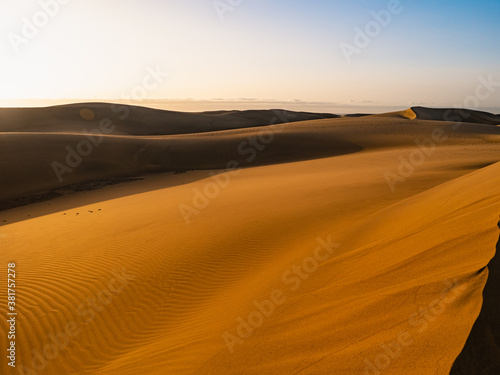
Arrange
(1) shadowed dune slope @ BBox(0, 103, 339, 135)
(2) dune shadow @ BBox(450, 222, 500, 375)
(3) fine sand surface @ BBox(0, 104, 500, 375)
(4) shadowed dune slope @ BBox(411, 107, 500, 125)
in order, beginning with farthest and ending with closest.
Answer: (4) shadowed dune slope @ BBox(411, 107, 500, 125)
(1) shadowed dune slope @ BBox(0, 103, 339, 135)
(3) fine sand surface @ BBox(0, 104, 500, 375)
(2) dune shadow @ BBox(450, 222, 500, 375)

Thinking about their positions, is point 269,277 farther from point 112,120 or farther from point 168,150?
point 112,120

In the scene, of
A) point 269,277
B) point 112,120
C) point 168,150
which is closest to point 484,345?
point 269,277

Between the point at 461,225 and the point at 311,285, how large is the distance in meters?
2.42

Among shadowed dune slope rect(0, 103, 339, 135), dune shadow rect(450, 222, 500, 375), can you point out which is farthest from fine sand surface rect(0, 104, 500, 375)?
shadowed dune slope rect(0, 103, 339, 135)

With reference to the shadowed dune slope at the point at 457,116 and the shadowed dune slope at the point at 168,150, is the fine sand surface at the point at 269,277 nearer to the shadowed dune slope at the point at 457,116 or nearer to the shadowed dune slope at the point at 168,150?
the shadowed dune slope at the point at 168,150

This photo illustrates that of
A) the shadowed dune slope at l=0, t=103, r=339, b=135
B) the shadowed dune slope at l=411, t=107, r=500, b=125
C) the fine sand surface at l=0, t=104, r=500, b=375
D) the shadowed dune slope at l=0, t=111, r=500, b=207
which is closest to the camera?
the fine sand surface at l=0, t=104, r=500, b=375

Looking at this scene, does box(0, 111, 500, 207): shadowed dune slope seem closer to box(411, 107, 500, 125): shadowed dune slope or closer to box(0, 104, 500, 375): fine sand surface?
box(0, 104, 500, 375): fine sand surface

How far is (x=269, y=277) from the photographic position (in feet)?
22.0

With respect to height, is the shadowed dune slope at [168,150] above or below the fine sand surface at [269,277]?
above

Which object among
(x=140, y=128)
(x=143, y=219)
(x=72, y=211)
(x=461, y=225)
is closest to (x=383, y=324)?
(x=461, y=225)

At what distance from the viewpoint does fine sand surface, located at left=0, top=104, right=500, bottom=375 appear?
3.23 metres

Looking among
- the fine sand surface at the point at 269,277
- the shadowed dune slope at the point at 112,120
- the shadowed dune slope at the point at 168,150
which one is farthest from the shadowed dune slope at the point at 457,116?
the fine sand surface at the point at 269,277

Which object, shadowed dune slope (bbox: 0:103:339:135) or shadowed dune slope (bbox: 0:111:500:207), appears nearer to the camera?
shadowed dune slope (bbox: 0:111:500:207)

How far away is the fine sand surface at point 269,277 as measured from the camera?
3232mm
